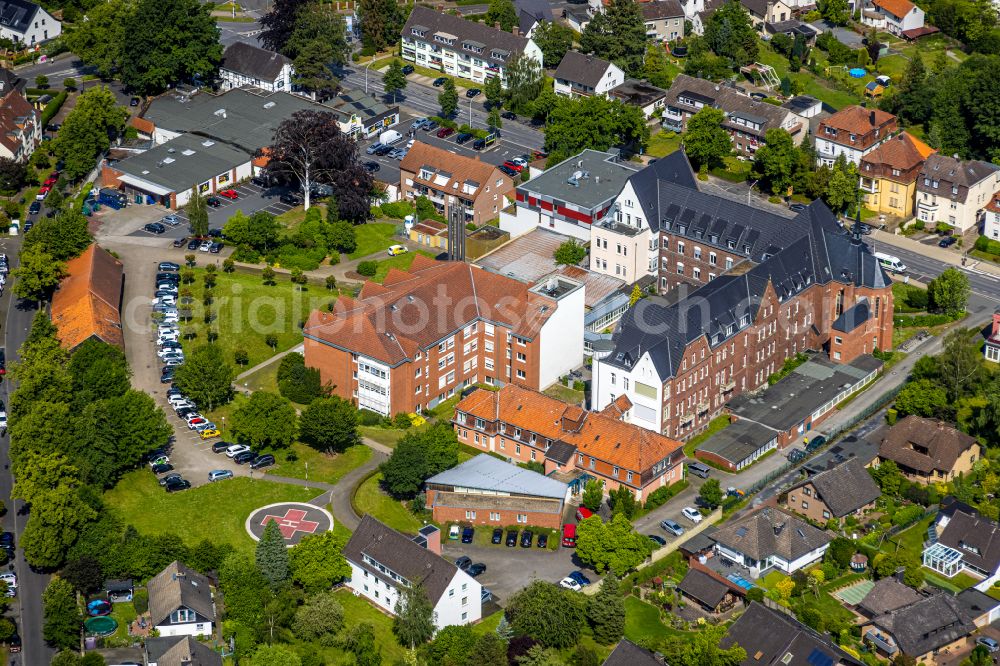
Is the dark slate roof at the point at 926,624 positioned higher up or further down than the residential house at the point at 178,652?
further down

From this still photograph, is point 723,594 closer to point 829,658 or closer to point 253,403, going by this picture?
point 829,658

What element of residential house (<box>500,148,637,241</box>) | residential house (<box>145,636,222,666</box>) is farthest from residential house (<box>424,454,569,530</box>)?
residential house (<box>500,148,637,241</box>)

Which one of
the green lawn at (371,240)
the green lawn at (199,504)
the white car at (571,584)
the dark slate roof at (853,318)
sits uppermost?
the dark slate roof at (853,318)

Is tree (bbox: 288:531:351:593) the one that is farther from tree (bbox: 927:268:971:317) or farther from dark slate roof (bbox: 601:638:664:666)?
tree (bbox: 927:268:971:317)

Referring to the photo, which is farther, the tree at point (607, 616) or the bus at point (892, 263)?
the bus at point (892, 263)

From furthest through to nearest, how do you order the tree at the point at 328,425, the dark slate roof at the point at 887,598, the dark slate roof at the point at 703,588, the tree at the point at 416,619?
the tree at the point at 328,425 < the dark slate roof at the point at 703,588 < the dark slate roof at the point at 887,598 < the tree at the point at 416,619

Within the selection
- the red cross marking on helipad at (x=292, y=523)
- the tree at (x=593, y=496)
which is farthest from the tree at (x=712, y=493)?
the red cross marking on helipad at (x=292, y=523)

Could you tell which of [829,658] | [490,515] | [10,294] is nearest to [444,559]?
[490,515]

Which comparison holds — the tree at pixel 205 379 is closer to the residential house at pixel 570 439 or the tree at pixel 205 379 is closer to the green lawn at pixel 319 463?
the green lawn at pixel 319 463
